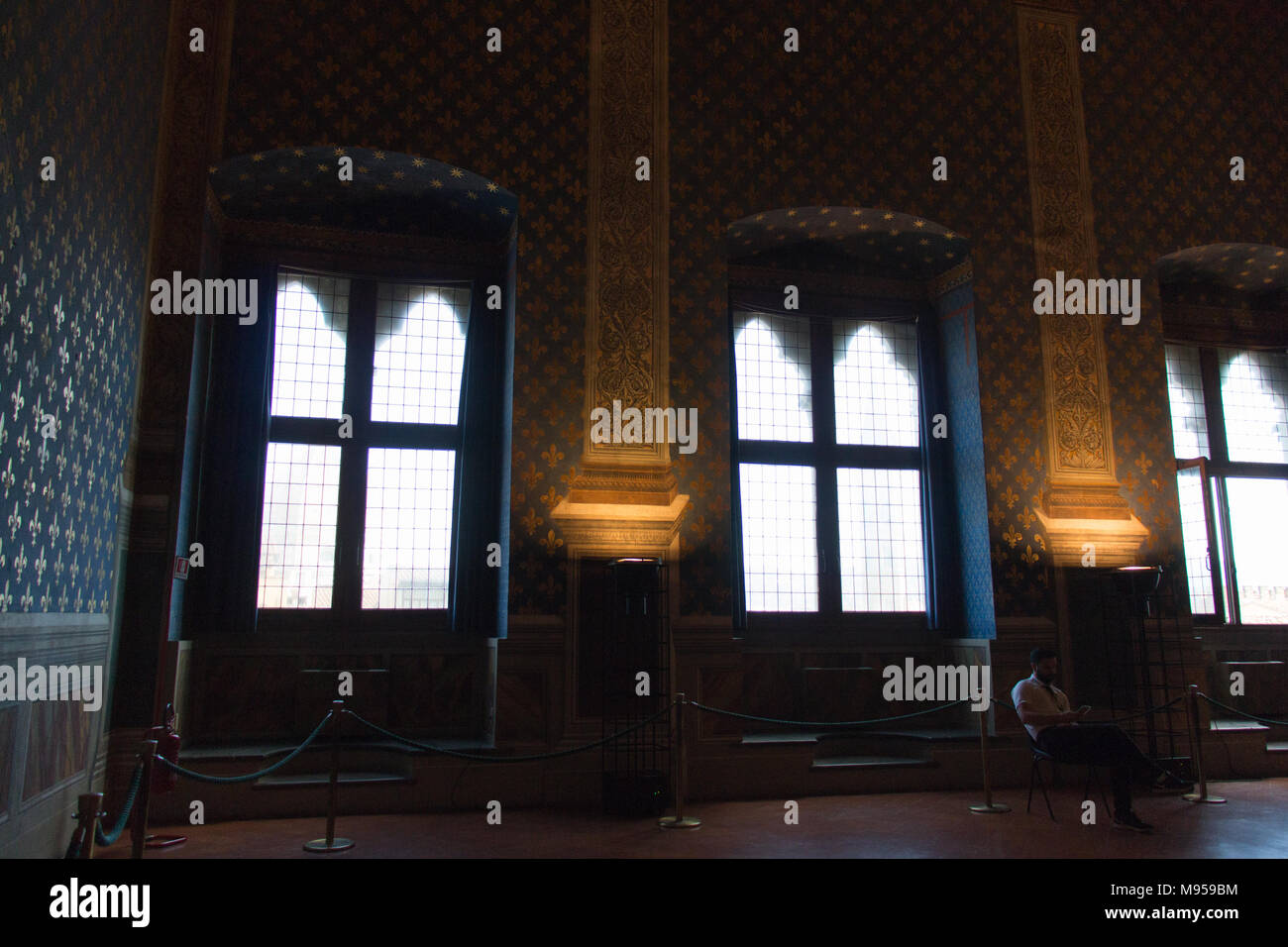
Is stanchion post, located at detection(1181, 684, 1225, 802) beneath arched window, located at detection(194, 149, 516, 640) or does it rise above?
beneath

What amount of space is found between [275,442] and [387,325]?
4.58 feet

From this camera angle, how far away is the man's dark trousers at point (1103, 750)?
5.86 m

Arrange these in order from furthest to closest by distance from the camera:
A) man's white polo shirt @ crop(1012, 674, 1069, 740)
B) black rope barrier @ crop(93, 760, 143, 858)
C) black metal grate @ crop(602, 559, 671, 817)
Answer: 1. black metal grate @ crop(602, 559, 671, 817)
2. man's white polo shirt @ crop(1012, 674, 1069, 740)
3. black rope barrier @ crop(93, 760, 143, 858)

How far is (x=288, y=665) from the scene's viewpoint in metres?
7.45

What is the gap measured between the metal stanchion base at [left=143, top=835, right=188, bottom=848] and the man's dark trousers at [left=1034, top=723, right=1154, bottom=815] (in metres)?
5.54

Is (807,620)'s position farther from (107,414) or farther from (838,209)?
(107,414)

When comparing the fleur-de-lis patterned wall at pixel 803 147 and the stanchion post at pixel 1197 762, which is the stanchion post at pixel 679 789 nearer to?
the fleur-de-lis patterned wall at pixel 803 147

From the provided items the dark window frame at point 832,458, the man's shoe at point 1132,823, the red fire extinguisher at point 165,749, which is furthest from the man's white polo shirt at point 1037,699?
the red fire extinguisher at point 165,749

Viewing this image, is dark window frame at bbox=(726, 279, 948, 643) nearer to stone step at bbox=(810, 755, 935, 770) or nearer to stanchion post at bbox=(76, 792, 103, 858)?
stone step at bbox=(810, 755, 935, 770)

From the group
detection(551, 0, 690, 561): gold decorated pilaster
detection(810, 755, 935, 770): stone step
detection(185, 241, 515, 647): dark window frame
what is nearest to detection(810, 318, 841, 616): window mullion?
detection(810, 755, 935, 770): stone step

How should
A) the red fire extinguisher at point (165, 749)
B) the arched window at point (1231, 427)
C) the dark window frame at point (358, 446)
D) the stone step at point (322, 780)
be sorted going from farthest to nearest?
1. the arched window at point (1231, 427)
2. the dark window frame at point (358, 446)
3. the stone step at point (322, 780)
4. the red fire extinguisher at point (165, 749)

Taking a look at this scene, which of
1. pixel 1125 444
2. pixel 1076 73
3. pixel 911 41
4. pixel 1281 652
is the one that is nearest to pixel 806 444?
pixel 1125 444

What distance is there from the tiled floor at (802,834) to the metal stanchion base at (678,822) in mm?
93

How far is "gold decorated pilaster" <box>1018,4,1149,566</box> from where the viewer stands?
808cm
